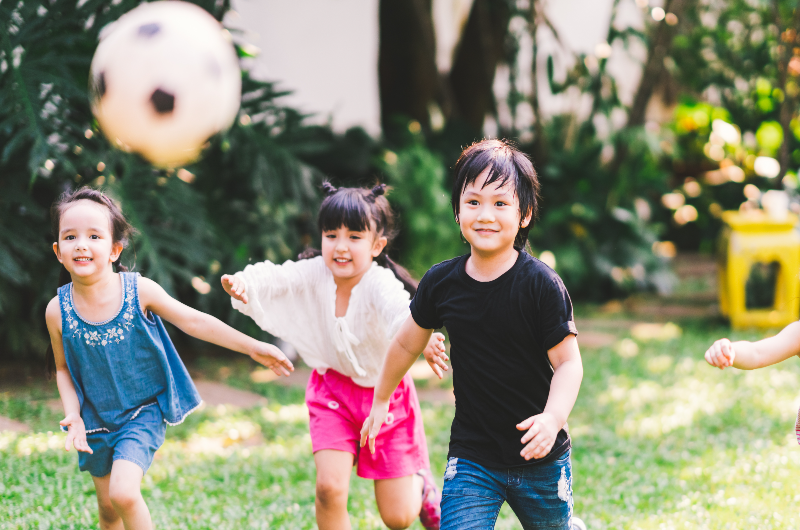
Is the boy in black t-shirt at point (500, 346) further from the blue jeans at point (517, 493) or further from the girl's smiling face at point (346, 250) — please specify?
the girl's smiling face at point (346, 250)

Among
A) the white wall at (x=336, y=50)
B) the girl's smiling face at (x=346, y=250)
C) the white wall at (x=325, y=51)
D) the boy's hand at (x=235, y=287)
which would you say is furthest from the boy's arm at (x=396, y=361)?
the white wall at (x=325, y=51)

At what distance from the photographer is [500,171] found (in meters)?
2.17

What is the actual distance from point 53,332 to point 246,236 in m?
3.12

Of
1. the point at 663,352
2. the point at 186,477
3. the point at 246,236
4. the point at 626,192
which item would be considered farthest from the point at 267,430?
the point at 626,192

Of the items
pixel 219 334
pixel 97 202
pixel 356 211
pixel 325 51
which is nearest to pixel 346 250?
pixel 356 211

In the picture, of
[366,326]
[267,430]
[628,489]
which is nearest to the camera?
[366,326]

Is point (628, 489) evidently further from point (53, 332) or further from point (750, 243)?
point (750, 243)

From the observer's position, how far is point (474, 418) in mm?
2225

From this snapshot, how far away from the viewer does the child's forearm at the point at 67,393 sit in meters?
2.39

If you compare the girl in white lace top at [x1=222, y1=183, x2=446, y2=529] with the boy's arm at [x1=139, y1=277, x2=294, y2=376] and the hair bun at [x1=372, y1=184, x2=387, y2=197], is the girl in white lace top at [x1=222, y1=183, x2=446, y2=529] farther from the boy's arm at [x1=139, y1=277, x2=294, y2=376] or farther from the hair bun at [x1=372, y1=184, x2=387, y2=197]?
the boy's arm at [x1=139, y1=277, x2=294, y2=376]

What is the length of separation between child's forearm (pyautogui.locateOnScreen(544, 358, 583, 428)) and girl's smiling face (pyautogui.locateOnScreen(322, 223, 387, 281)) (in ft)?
2.91

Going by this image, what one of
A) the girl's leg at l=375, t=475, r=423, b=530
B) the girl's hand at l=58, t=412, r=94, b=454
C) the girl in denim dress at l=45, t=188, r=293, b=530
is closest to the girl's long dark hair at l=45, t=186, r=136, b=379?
the girl in denim dress at l=45, t=188, r=293, b=530

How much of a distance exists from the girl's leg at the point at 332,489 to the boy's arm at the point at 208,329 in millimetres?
365

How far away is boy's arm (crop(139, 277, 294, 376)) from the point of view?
243cm
